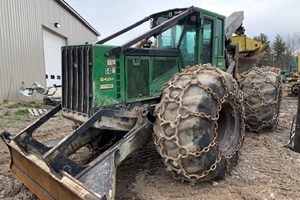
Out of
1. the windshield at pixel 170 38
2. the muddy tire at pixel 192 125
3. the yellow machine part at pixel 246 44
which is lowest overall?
the muddy tire at pixel 192 125

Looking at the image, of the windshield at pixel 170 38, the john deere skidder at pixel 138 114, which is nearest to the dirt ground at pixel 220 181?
the john deere skidder at pixel 138 114

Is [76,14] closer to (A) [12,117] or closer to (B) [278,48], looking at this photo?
(A) [12,117]

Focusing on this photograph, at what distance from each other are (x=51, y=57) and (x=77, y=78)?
1151cm

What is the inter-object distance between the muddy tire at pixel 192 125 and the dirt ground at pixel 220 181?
19cm

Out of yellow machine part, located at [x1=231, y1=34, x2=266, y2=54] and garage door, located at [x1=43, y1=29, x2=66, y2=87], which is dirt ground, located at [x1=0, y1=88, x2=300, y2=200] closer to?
yellow machine part, located at [x1=231, y1=34, x2=266, y2=54]

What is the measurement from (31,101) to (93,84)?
30.9 feet

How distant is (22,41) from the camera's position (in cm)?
1187

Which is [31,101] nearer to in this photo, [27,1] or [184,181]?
[27,1]

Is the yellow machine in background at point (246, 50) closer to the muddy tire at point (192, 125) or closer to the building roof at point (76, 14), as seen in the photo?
the muddy tire at point (192, 125)

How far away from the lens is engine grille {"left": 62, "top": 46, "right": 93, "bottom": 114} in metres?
3.39

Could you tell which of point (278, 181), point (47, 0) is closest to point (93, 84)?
point (278, 181)

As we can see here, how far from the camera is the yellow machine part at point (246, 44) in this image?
322 inches

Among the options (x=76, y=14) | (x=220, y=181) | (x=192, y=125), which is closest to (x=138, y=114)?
(x=192, y=125)

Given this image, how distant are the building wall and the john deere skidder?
8.05 meters
